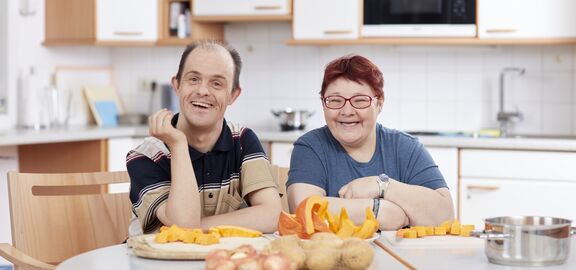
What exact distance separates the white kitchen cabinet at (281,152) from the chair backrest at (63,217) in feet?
6.87

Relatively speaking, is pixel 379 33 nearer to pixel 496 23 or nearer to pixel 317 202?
pixel 496 23

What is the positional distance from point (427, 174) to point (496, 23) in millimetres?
2174

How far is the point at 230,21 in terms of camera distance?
5.36 m

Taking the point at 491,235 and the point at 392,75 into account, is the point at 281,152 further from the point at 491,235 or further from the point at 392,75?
the point at 491,235

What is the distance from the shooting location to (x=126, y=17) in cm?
518

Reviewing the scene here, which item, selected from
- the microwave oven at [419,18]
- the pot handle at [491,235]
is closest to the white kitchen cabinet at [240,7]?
the microwave oven at [419,18]

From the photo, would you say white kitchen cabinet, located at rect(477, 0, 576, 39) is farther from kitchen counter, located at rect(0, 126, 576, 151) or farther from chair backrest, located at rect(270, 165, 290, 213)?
chair backrest, located at rect(270, 165, 290, 213)

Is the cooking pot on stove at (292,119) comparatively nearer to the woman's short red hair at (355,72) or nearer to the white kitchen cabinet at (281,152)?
the white kitchen cabinet at (281,152)

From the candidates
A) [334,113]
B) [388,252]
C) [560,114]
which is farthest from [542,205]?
[388,252]

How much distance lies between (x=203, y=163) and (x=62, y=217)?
1.39 feet

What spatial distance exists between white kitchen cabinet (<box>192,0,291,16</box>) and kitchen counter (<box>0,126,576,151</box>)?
651 millimetres

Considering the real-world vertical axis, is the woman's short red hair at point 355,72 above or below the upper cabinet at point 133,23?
below

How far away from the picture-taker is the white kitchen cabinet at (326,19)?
4.86m

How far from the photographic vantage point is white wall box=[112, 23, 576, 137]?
4910 mm
